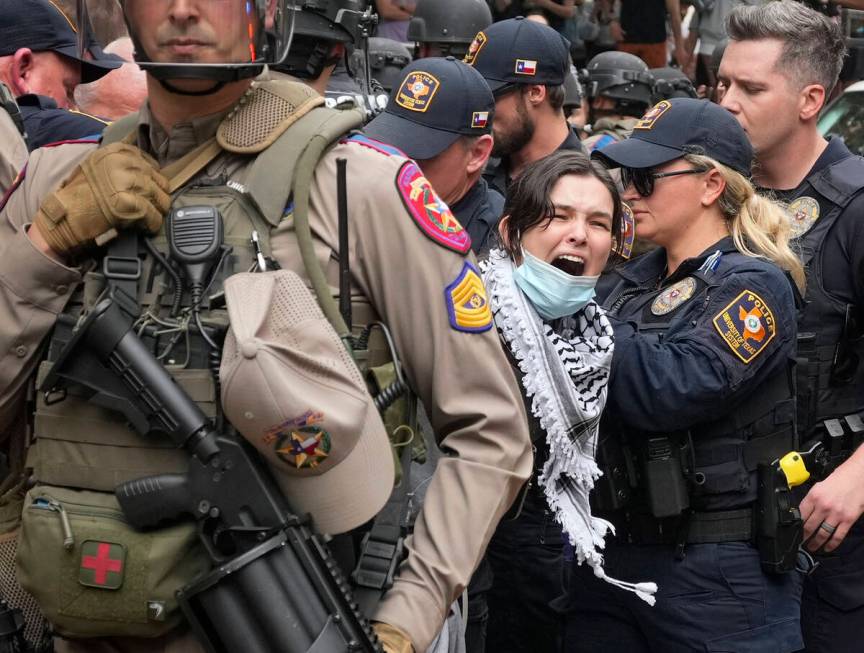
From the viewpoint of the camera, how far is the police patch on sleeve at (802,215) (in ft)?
13.4

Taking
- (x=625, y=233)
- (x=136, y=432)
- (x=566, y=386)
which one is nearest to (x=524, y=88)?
(x=625, y=233)

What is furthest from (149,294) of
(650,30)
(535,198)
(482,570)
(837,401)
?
(650,30)

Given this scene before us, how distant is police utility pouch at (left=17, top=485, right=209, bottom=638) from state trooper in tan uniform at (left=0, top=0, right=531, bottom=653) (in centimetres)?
3

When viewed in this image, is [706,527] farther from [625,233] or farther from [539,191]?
[539,191]

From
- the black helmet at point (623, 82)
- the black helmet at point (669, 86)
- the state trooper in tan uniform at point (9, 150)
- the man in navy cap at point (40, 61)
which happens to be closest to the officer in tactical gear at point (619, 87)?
the black helmet at point (623, 82)

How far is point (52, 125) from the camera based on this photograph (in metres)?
4.47

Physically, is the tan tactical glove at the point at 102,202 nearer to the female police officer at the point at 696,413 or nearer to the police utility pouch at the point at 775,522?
the female police officer at the point at 696,413

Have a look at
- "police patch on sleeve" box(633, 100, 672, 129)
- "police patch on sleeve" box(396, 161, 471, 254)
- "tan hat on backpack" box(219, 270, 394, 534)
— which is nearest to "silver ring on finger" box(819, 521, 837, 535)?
"police patch on sleeve" box(633, 100, 672, 129)

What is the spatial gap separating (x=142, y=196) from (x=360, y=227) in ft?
1.22

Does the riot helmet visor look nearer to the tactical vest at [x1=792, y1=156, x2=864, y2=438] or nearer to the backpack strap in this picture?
the backpack strap

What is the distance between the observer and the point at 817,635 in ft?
13.4

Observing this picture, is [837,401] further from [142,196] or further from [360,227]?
[142,196]

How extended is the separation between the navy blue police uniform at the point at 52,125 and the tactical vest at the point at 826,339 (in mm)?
2411

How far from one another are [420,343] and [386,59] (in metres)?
4.82
